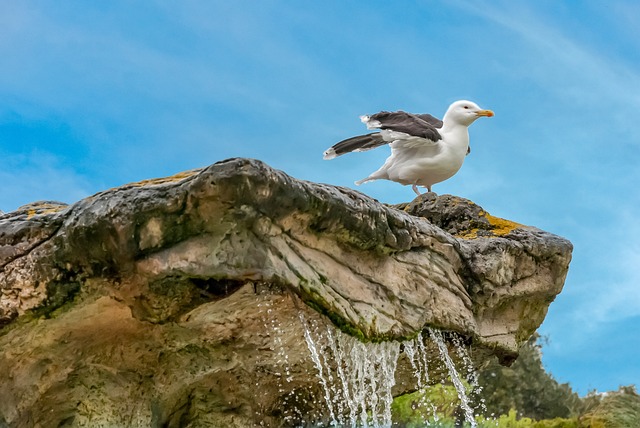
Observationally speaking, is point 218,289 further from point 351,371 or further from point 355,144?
point 355,144

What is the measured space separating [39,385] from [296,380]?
1733 mm

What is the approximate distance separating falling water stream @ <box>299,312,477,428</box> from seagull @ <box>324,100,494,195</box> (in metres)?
2.46

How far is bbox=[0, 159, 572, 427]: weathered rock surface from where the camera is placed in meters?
4.89

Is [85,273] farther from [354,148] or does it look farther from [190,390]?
[354,148]

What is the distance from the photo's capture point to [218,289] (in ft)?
17.1

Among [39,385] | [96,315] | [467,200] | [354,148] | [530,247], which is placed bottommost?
[39,385]

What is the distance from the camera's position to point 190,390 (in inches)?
247

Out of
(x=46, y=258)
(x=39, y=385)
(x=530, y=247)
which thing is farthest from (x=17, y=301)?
(x=530, y=247)

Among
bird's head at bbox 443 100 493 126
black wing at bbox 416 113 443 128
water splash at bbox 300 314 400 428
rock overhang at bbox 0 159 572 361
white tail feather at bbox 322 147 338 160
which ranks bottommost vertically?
water splash at bbox 300 314 400 428

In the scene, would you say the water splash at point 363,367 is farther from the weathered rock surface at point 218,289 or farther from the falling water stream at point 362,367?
the weathered rock surface at point 218,289

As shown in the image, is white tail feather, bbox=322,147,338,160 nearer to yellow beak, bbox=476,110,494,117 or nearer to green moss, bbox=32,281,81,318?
yellow beak, bbox=476,110,494,117

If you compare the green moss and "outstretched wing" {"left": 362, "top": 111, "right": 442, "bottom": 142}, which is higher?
"outstretched wing" {"left": 362, "top": 111, "right": 442, "bottom": 142}

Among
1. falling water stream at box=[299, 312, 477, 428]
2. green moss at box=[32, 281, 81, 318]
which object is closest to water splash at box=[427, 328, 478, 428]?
falling water stream at box=[299, 312, 477, 428]

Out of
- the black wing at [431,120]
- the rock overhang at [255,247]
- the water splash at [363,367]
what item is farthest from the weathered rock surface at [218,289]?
the black wing at [431,120]
